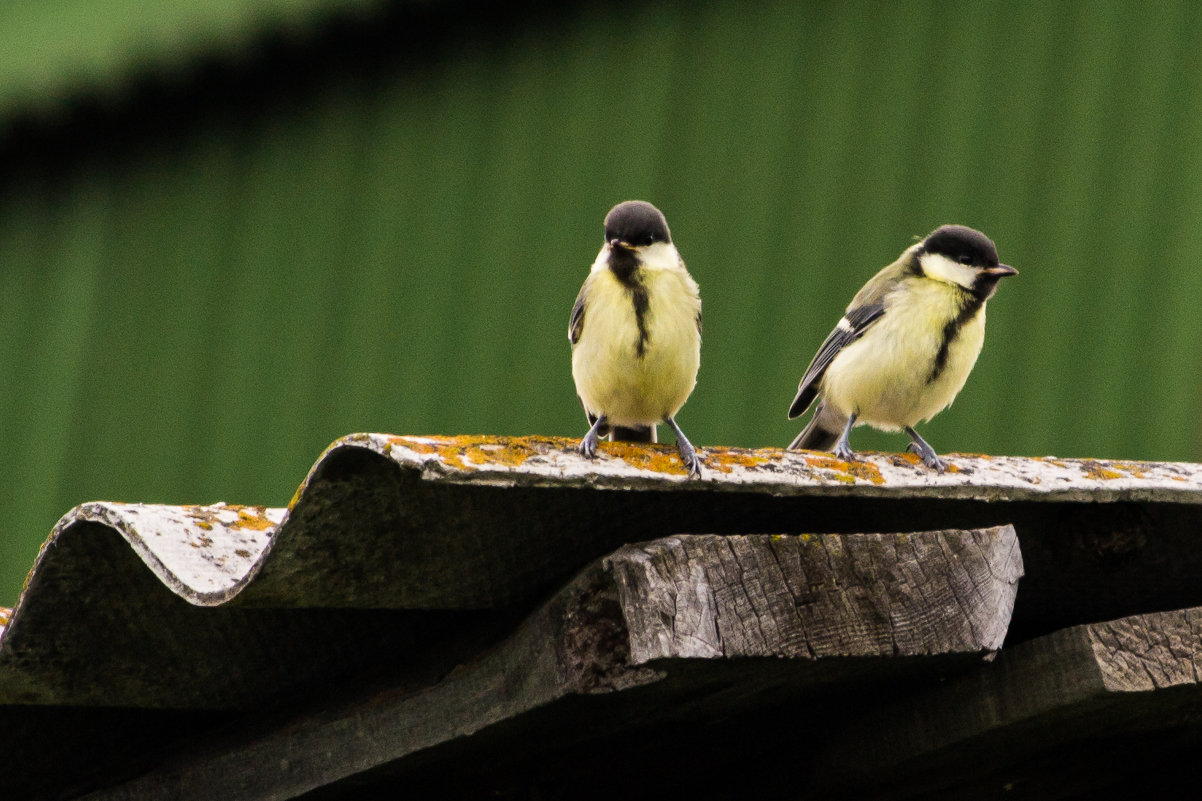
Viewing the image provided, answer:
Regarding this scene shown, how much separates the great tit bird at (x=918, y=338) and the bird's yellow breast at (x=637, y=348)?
27.5 inches

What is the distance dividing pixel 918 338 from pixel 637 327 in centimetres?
104

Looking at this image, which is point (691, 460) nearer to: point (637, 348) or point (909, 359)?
point (637, 348)

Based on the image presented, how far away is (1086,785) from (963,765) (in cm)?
43

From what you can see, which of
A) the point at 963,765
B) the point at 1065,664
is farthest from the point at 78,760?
the point at 1065,664

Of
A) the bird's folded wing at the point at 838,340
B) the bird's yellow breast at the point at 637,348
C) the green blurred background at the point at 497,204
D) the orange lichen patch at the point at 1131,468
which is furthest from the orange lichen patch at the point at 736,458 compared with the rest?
the green blurred background at the point at 497,204

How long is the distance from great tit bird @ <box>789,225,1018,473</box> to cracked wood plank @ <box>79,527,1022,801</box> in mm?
2008

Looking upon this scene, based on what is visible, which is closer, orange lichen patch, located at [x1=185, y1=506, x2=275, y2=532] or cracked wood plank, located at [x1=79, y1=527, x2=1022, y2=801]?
cracked wood plank, located at [x1=79, y1=527, x2=1022, y2=801]

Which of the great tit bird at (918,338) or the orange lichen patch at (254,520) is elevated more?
the great tit bird at (918,338)

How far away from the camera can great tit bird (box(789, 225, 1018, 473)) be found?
4531 millimetres

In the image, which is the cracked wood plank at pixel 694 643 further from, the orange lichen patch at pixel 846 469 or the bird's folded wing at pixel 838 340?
the bird's folded wing at pixel 838 340

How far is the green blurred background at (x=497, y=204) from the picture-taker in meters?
8.04

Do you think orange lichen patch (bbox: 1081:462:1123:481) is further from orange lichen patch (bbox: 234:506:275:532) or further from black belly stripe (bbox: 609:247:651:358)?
orange lichen patch (bbox: 234:506:275:532)

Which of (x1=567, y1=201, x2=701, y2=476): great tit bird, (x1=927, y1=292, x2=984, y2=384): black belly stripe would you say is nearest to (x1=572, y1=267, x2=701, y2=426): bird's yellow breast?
(x1=567, y1=201, x2=701, y2=476): great tit bird

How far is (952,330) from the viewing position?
4566mm
